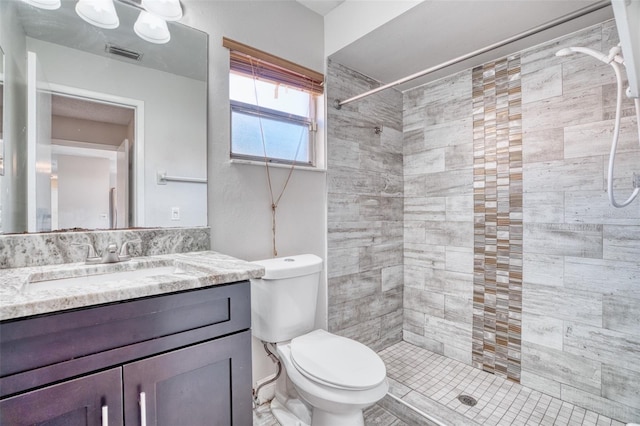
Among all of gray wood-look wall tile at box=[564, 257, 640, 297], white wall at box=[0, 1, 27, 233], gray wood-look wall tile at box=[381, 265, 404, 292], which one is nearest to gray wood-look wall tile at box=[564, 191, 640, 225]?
gray wood-look wall tile at box=[564, 257, 640, 297]

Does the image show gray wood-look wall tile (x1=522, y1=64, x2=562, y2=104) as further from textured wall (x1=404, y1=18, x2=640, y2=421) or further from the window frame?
the window frame

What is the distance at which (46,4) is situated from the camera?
48.2 inches

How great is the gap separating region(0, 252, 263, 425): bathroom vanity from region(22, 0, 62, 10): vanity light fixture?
105cm

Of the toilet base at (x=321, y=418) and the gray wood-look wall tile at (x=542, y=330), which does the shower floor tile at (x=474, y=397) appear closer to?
the gray wood-look wall tile at (x=542, y=330)

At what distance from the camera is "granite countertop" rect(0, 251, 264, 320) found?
2.46ft

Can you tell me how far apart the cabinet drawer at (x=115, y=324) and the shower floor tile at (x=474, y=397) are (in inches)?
51.7

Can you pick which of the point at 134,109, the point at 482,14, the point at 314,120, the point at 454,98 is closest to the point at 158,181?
the point at 134,109

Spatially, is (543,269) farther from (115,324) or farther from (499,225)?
(115,324)

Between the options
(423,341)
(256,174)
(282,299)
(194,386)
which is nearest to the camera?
(194,386)

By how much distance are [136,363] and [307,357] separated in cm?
77

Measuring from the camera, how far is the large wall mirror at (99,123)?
1.17 m

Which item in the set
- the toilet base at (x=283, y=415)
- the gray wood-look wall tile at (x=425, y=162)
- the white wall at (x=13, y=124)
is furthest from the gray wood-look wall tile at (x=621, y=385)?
the white wall at (x=13, y=124)

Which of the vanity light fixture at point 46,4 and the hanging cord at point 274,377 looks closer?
the vanity light fixture at point 46,4

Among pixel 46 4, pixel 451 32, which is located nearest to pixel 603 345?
pixel 451 32
